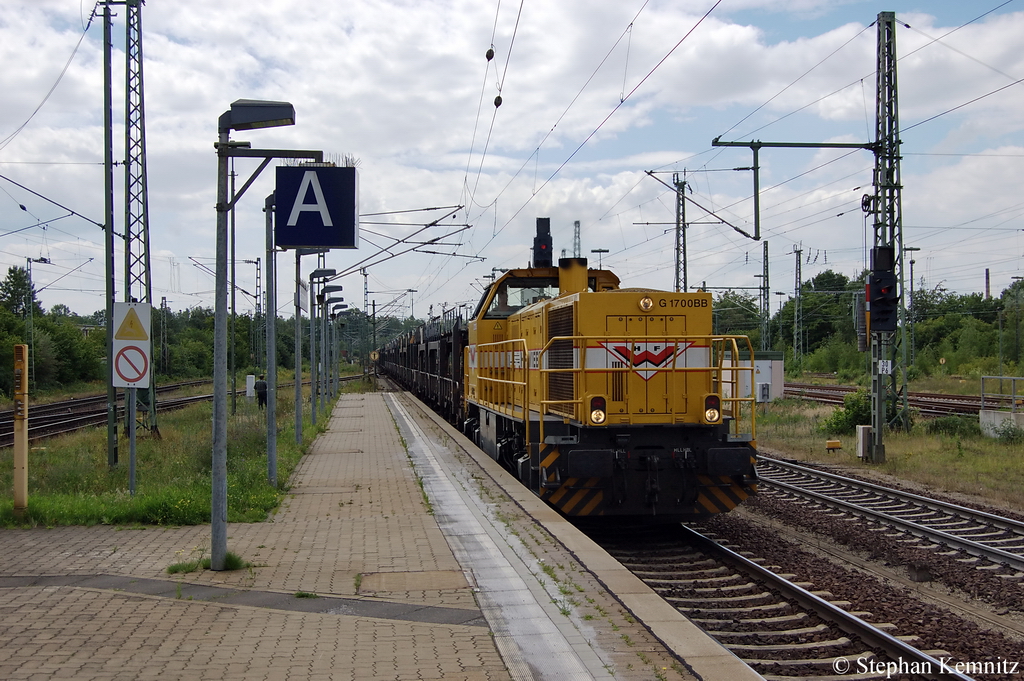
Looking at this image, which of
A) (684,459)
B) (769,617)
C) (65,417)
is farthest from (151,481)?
(65,417)

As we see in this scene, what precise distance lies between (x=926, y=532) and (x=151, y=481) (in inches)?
444

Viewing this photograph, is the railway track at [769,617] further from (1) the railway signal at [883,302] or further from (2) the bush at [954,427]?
(2) the bush at [954,427]

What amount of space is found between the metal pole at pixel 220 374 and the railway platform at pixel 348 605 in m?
0.34

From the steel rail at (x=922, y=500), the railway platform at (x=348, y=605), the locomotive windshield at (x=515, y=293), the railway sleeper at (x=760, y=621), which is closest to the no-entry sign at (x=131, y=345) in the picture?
the railway platform at (x=348, y=605)

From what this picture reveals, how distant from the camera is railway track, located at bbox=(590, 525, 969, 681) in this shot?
555 cm

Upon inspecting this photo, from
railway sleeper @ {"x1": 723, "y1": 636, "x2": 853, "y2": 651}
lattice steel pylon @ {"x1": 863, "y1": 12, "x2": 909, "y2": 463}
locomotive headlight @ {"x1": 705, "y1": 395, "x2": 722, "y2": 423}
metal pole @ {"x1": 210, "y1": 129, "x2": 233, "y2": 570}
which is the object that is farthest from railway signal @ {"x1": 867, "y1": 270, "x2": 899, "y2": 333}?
metal pole @ {"x1": 210, "y1": 129, "x2": 233, "y2": 570}

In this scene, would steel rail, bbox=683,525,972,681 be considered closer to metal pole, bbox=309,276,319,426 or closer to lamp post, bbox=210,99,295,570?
lamp post, bbox=210,99,295,570

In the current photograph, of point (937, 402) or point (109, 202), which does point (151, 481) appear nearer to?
point (109, 202)

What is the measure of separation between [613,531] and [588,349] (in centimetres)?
242

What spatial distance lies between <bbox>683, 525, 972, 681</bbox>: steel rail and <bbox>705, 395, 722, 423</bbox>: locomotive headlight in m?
1.48

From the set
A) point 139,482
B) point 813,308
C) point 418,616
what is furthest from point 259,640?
point 813,308

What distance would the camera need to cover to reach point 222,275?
7.21m

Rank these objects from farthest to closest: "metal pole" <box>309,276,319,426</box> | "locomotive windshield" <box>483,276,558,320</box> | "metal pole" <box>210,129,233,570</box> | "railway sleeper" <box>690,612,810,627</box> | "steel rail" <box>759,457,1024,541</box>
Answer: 1. "metal pole" <box>309,276,319,426</box>
2. "locomotive windshield" <box>483,276,558,320</box>
3. "steel rail" <box>759,457,1024,541</box>
4. "metal pole" <box>210,129,233,570</box>
5. "railway sleeper" <box>690,612,810,627</box>

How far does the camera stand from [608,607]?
6.04 metres
